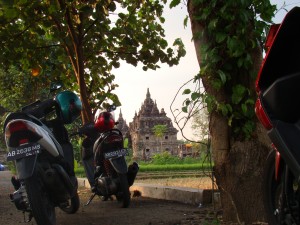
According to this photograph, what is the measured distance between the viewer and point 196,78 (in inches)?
161

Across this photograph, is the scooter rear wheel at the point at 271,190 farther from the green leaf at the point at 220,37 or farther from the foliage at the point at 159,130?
the foliage at the point at 159,130

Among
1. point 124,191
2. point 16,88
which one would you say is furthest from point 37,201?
point 16,88

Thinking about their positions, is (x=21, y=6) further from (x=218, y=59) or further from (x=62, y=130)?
(x=218, y=59)

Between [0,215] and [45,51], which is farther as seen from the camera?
[45,51]

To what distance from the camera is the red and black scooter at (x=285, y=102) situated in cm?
237

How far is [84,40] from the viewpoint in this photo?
32.3 feet

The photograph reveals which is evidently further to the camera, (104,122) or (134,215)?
(104,122)

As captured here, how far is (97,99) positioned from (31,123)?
7.14 m

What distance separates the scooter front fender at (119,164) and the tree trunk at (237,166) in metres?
2.14

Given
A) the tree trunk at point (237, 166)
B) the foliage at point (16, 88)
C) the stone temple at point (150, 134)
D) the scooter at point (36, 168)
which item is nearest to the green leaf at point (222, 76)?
the tree trunk at point (237, 166)

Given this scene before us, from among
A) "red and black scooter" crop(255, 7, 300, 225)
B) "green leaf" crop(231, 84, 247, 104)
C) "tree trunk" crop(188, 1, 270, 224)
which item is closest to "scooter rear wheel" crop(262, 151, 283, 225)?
"red and black scooter" crop(255, 7, 300, 225)

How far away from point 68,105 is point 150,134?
53.6 m

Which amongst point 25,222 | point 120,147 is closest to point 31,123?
point 25,222

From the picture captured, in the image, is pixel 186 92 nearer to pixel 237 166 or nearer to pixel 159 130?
pixel 237 166
